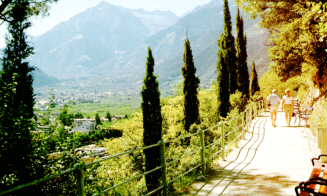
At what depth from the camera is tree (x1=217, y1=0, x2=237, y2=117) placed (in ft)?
71.3

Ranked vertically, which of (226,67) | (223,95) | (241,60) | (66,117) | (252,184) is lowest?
(252,184)

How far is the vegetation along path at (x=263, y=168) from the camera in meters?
6.37

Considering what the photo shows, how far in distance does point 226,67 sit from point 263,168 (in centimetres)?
1569

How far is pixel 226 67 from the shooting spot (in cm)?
2306

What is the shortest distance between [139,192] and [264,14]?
12.4 metres

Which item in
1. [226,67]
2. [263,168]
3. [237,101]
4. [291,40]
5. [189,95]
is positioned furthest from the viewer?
[237,101]

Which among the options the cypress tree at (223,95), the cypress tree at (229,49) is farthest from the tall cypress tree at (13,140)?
the cypress tree at (229,49)

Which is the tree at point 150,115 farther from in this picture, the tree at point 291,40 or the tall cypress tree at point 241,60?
the tall cypress tree at point 241,60

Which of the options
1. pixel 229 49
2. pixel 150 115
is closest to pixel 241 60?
pixel 229 49

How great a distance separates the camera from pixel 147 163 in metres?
16.7

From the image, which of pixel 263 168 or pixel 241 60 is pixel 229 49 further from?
pixel 263 168

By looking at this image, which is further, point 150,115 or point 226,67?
point 226,67

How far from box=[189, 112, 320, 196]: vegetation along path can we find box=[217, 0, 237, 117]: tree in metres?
8.92

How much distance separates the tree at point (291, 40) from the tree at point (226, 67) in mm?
3597
